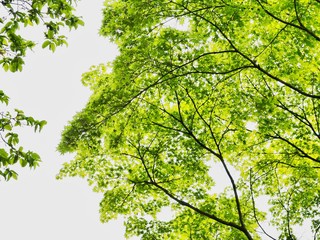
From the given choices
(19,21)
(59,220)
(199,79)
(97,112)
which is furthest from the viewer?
(59,220)

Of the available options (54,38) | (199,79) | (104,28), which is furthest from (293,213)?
(54,38)

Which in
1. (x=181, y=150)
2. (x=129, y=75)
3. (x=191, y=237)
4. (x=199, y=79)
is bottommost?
(x=191, y=237)

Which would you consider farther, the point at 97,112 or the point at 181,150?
the point at 181,150

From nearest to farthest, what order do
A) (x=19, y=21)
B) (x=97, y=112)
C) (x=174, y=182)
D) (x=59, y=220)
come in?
1. (x=19, y=21)
2. (x=97, y=112)
3. (x=174, y=182)
4. (x=59, y=220)

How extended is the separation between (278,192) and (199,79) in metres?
5.42

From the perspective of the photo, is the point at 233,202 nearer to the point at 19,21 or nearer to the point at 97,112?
the point at 97,112

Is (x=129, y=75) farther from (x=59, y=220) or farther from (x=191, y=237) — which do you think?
(x=59, y=220)

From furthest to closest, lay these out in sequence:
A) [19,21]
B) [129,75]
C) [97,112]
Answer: [97,112] < [129,75] < [19,21]

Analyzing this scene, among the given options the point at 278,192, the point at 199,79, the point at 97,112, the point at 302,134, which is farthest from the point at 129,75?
the point at 278,192

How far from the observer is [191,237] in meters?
13.1

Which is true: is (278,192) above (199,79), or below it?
below

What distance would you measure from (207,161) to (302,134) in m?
3.45

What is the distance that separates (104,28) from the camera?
32.0 ft

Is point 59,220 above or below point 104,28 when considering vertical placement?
above
